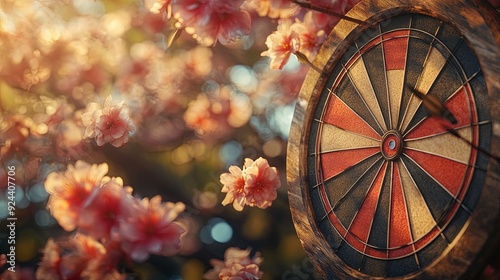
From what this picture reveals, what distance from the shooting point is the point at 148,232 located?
169 centimetres

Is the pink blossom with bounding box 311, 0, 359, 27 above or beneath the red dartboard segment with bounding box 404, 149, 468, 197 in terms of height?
above

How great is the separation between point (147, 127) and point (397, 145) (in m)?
1.85

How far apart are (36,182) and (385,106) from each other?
75.3 inches

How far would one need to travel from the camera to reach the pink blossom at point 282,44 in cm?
171

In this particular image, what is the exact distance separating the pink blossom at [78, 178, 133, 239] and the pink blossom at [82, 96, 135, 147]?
8.5 inches

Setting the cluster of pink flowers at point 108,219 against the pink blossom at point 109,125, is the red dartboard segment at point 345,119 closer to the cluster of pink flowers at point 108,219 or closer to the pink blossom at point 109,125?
the cluster of pink flowers at point 108,219

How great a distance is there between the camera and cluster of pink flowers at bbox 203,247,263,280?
6.17 feet

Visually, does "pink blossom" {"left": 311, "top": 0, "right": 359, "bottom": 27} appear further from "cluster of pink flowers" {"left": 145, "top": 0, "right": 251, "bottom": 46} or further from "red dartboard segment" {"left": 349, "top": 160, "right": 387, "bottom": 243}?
"red dartboard segment" {"left": 349, "top": 160, "right": 387, "bottom": 243}

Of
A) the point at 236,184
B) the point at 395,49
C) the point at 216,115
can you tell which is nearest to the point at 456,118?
the point at 395,49

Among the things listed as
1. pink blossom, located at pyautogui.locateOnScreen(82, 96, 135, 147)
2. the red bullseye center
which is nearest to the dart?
the red bullseye center

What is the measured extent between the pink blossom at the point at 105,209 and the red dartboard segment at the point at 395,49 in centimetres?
85

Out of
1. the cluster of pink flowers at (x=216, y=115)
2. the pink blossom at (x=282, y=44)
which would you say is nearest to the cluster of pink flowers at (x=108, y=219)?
the pink blossom at (x=282, y=44)

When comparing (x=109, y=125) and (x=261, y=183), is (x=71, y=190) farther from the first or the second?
(x=261, y=183)

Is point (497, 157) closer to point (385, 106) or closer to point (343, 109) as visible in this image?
point (385, 106)
